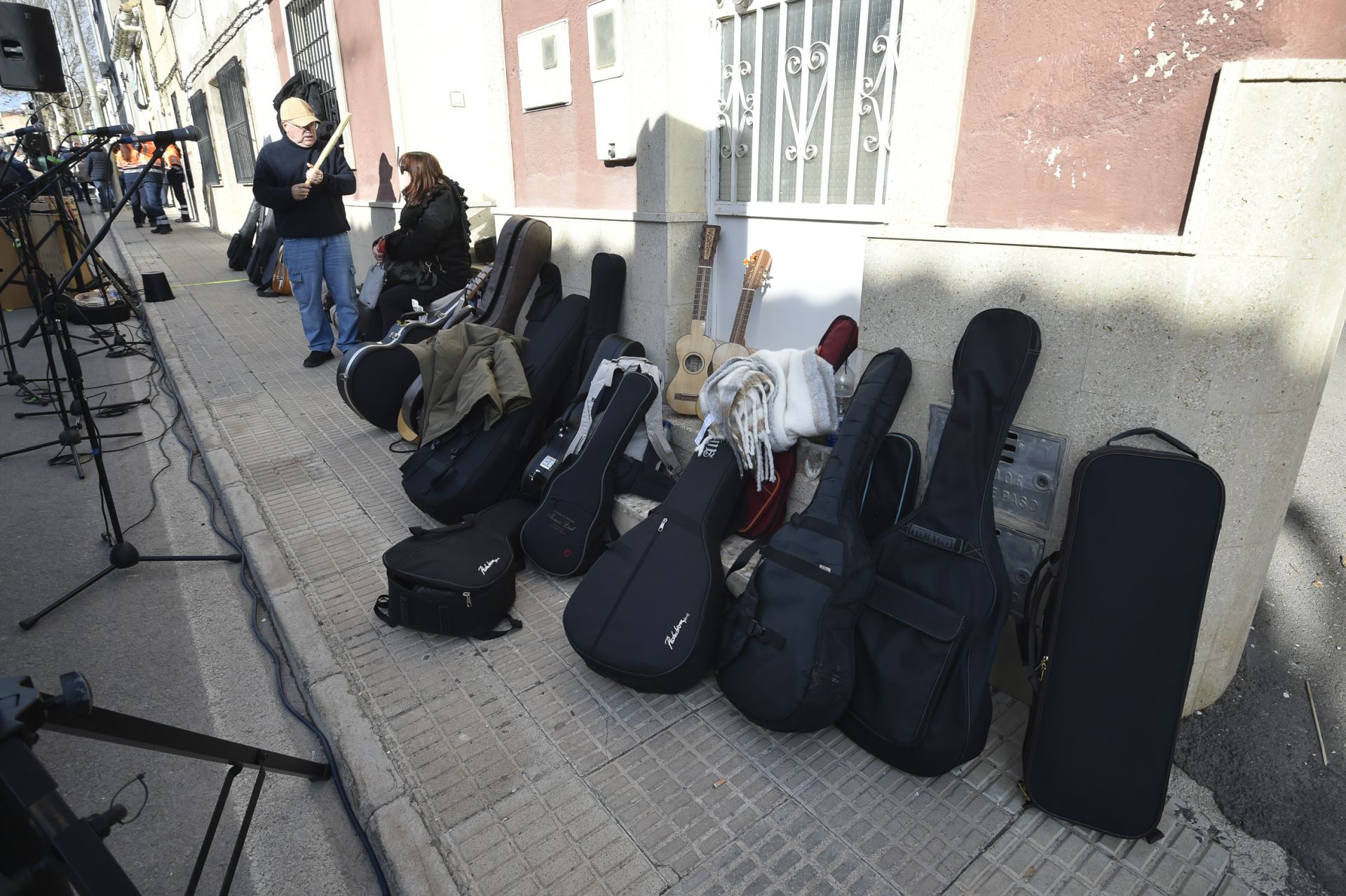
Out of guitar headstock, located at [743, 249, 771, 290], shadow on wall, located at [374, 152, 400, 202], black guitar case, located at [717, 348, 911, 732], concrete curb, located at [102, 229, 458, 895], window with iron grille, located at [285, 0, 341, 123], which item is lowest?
concrete curb, located at [102, 229, 458, 895]

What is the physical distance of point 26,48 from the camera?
459 cm

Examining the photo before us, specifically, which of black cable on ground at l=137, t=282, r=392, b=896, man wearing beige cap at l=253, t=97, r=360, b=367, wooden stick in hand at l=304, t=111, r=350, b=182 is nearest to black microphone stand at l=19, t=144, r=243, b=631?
black cable on ground at l=137, t=282, r=392, b=896

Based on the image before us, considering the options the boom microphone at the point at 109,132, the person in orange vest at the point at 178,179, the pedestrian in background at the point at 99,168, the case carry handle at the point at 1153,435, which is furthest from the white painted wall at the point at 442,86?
the person in orange vest at the point at 178,179

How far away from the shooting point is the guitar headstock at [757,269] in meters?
3.35

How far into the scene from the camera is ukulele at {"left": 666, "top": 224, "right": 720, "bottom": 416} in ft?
11.4

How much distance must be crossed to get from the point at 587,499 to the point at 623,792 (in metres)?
1.28

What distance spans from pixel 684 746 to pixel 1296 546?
2.05 m

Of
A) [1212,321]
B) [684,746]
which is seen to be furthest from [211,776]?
[1212,321]

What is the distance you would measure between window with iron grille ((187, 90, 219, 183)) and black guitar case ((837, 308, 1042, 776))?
1650 cm

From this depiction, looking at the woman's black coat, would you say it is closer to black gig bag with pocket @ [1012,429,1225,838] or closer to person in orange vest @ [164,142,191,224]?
black gig bag with pocket @ [1012,429,1225,838]

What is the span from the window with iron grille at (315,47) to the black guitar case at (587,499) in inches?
245

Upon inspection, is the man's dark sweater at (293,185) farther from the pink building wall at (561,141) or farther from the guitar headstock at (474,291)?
the pink building wall at (561,141)

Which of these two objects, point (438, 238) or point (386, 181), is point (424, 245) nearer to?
point (438, 238)

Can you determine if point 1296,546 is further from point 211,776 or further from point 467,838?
Answer: point 211,776
